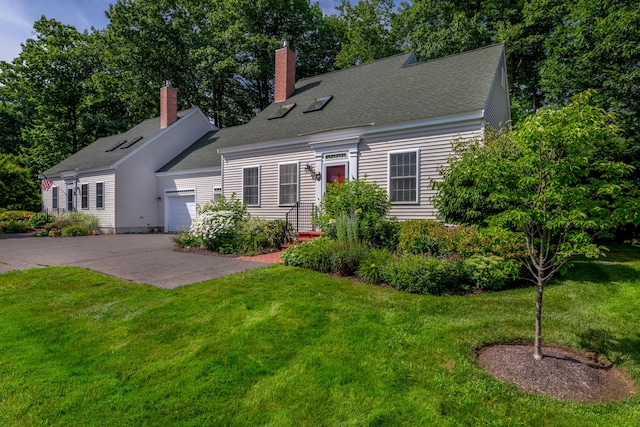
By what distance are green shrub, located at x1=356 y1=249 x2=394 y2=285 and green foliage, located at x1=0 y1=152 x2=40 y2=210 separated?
26.1 meters

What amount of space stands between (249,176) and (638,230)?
1441 cm

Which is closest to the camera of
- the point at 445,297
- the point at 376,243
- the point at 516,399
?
the point at 516,399

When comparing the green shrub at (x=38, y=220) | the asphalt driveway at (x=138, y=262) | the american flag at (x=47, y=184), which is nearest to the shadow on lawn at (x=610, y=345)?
the asphalt driveway at (x=138, y=262)

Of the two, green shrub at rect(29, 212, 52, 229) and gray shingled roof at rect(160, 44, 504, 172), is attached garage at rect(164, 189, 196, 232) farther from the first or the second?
green shrub at rect(29, 212, 52, 229)

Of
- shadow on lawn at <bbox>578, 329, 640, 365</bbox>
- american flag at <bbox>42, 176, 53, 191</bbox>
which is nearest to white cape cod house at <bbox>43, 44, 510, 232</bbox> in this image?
american flag at <bbox>42, 176, 53, 191</bbox>

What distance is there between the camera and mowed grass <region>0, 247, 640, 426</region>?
2736mm

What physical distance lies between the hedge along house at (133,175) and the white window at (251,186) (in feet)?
17.0

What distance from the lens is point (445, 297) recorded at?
5.46m

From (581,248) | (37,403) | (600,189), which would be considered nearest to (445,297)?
(581,248)

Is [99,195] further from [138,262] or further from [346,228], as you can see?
[346,228]

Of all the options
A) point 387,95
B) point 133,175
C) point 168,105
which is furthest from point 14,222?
point 387,95

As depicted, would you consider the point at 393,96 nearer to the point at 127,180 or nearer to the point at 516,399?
the point at 516,399

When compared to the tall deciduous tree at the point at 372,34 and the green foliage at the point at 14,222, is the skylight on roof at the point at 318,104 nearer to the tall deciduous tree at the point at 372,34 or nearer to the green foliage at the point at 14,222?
the tall deciduous tree at the point at 372,34

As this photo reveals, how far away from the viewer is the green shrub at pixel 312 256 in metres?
7.19
